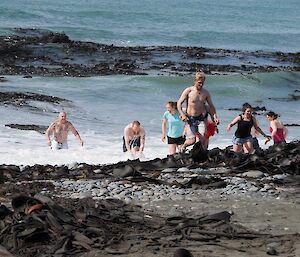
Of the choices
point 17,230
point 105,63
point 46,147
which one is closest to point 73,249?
point 17,230

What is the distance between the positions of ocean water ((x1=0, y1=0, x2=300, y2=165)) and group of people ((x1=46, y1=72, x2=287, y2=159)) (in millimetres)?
562

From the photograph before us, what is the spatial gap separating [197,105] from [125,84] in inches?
571

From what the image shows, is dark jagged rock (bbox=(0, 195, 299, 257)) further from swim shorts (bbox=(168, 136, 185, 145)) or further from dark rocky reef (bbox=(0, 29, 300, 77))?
dark rocky reef (bbox=(0, 29, 300, 77))

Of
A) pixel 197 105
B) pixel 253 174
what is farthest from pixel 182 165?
pixel 197 105

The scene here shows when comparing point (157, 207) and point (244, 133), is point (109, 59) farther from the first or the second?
point (157, 207)

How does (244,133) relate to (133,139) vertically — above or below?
above

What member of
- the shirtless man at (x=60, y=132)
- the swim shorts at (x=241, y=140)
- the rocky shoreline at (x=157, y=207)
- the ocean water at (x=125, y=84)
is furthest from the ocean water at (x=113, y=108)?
the rocky shoreline at (x=157, y=207)

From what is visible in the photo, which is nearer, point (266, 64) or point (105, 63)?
point (105, 63)

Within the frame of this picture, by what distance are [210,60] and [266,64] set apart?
290cm

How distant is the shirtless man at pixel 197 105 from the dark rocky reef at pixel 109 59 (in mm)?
15496

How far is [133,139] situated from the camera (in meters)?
14.5

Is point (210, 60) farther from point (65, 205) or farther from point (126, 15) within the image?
point (65, 205)

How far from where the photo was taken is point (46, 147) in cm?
1560

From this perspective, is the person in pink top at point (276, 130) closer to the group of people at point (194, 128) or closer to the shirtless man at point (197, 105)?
the group of people at point (194, 128)
